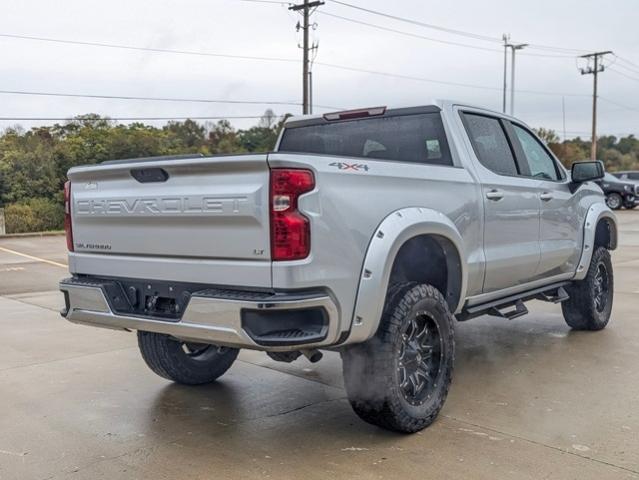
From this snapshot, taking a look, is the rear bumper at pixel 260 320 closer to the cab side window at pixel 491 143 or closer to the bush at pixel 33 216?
the cab side window at pixel 491 143

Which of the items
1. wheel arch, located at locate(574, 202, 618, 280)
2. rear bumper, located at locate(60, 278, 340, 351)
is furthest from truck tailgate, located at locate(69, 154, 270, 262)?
wheel arch, located at locate(574, 202, 618, 280)

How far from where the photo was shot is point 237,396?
467 cm

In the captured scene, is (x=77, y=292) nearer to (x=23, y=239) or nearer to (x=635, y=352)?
(x=635, y=352)

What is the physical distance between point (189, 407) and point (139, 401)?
0.39m

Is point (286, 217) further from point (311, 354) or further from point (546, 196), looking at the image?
point (546, 196)

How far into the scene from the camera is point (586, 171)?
5.80 metres

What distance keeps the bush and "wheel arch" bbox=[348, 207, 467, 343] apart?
23.4 m

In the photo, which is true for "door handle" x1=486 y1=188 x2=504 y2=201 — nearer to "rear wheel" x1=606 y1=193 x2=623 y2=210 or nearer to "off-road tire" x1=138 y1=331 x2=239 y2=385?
"off-road tire" x1=138 y1=331 x2=239 y2=385


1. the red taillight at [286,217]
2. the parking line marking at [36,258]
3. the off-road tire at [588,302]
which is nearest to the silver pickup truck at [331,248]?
the red taillight at [286,217]

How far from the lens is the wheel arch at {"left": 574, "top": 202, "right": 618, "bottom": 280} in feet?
19.8

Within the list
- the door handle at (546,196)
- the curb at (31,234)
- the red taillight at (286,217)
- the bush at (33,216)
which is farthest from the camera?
the bush at (33,216)

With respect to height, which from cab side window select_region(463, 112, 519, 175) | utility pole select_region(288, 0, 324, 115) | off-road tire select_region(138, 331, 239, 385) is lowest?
off-road tire select_region(138, 331, 239, 385)

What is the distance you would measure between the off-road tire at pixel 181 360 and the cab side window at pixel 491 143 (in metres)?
2.38

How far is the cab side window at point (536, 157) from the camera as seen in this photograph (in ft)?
18.2
